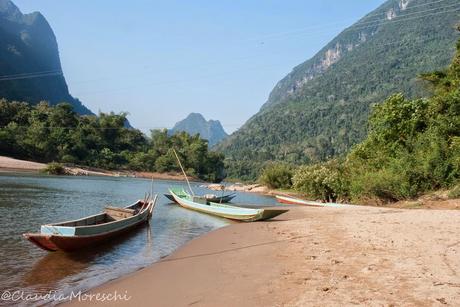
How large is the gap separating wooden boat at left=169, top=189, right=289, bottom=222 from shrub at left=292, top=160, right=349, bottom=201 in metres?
16.3

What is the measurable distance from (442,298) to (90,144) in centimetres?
12556

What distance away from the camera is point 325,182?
144 ft

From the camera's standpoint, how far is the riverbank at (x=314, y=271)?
781cm

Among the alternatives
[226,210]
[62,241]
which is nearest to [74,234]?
[62,241]

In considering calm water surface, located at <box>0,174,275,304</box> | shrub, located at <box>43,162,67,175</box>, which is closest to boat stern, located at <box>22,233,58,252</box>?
calm water surface, located at <box>0,174,275,304</box>

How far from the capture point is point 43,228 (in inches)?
544

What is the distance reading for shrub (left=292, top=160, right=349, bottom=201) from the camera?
140ft

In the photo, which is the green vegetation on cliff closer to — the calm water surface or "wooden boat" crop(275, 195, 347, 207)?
"wooden boat" crop(275, 195, 347, 207)

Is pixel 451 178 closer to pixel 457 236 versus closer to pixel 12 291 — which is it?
pixel 457 236

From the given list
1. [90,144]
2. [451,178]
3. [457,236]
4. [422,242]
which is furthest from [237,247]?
[90,144]

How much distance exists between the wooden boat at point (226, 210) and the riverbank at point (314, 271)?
8089 mm

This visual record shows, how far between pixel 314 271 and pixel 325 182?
3494 centimetres

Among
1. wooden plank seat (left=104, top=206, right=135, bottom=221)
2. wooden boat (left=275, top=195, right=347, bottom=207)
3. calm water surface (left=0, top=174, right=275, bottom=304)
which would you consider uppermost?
wooden plank seat (left=104, top=206, right=135, bottom=221)

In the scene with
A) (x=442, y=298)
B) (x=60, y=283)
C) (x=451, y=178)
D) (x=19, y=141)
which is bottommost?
(x=60, y=283)
